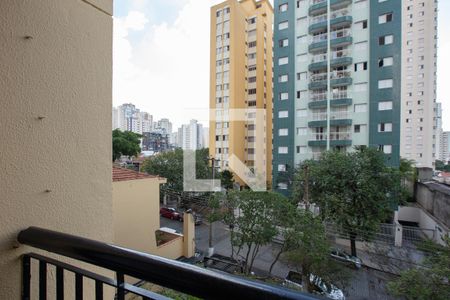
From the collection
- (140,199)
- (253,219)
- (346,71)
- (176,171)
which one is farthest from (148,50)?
(346,71)

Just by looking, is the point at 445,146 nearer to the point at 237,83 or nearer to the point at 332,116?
the point at 332,116

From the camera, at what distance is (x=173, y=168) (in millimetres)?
10625

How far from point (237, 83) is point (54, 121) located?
15318mm

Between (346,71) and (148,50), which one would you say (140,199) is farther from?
(346,71)

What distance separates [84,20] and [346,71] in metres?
12.3

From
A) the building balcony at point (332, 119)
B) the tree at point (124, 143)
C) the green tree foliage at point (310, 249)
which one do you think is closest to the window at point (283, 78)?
the building balcony at point (332, 119)

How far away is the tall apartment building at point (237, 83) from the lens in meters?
15.1

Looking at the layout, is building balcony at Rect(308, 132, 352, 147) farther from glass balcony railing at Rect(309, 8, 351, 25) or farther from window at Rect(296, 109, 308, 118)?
glass balcony railing at Rect(309, 8, 351, 25)

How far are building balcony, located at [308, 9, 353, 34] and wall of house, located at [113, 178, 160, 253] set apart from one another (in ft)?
36.0

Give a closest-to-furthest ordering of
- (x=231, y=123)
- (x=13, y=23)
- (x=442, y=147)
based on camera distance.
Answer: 1. (x=13, y=23)
2. (x=231, y=123)
3. (x=442, y=147)

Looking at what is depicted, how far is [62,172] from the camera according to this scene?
0.74 m

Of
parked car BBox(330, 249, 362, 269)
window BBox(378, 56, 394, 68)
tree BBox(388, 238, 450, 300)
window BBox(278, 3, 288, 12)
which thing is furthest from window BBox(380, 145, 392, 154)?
window BBox(278, 3, 288, 12)

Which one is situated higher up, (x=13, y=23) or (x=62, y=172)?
(x=13, y=23)

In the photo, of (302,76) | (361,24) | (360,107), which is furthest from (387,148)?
(361,24)
